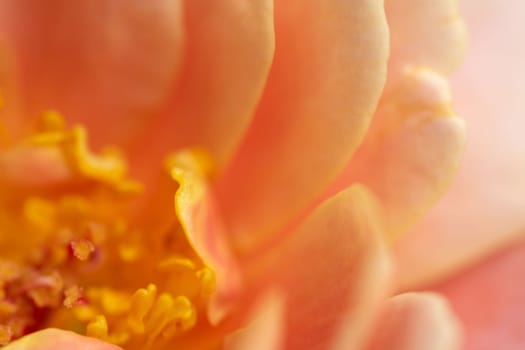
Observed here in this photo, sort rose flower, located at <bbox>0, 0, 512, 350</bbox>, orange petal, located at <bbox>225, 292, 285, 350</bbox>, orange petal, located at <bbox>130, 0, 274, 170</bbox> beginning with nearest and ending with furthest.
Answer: orange petal, located at <bbox>225, 292, 285, 350</bbox> < rose flower, located at <bbox>0, 0, 512, 350</bbox> < orange petal, located at <bbox>130, 0, 274, 170</bbox>

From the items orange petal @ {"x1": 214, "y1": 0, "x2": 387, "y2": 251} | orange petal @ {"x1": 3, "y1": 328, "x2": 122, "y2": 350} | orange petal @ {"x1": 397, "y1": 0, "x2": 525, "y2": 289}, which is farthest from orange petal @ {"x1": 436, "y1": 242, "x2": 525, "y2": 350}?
orange petal @ {"x1": 3, "y1": 328, "x2": 122, "y2": 350}

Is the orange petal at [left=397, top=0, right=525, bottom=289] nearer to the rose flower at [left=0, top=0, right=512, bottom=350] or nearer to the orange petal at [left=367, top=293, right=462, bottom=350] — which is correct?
the rose flower at [left=0, top=0, right=512, bottom=350]

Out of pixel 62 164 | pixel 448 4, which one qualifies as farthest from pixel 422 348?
pixel 62 164

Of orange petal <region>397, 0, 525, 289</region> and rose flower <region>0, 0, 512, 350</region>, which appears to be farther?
orange petal <region>397, 0, 525, 289</region>

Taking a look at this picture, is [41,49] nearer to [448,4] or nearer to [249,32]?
[249,32]

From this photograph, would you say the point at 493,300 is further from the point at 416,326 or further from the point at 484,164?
the point at 416,326

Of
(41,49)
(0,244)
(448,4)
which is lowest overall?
(448,4)
